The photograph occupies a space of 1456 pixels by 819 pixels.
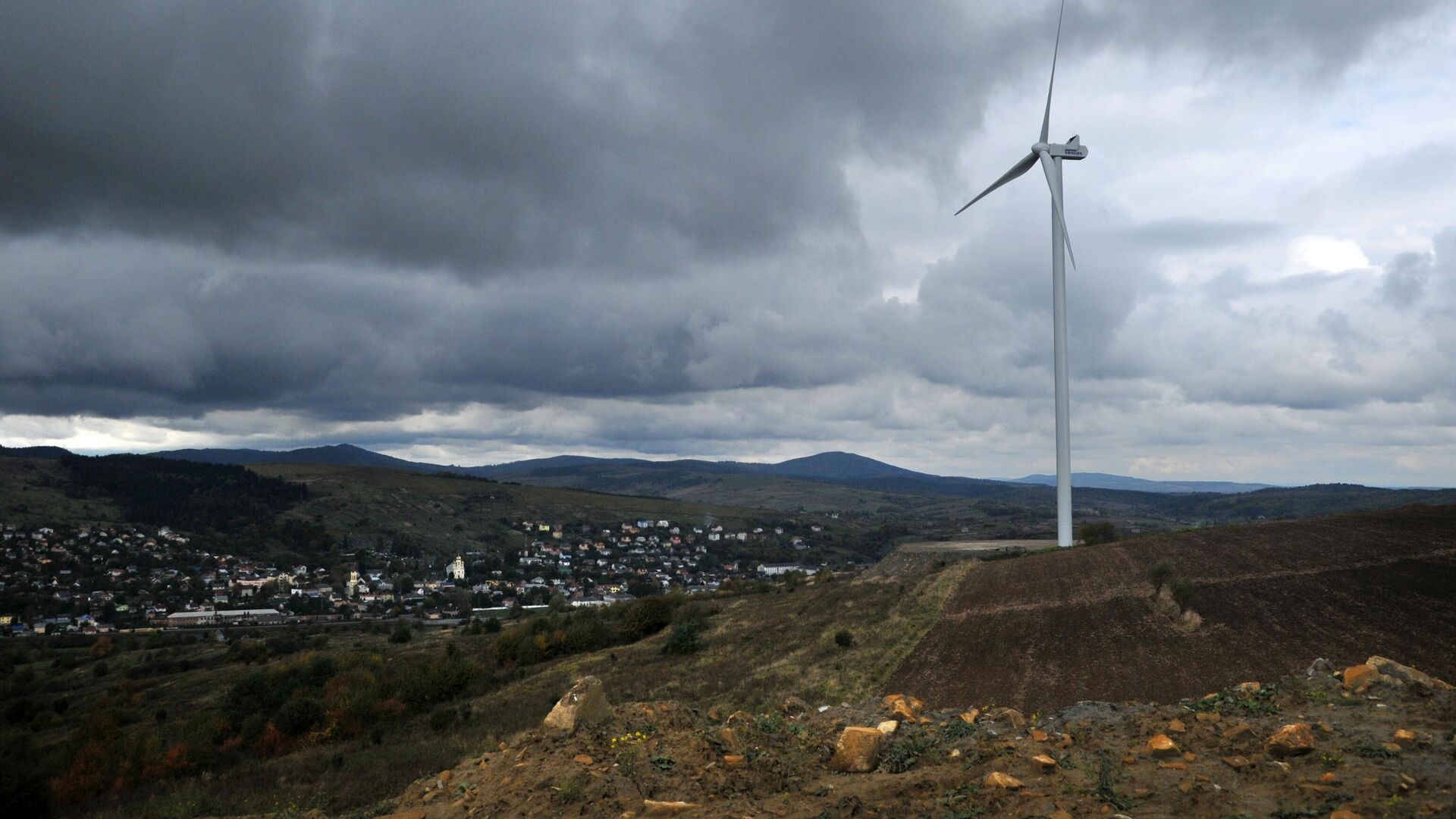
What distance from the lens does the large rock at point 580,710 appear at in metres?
18.3

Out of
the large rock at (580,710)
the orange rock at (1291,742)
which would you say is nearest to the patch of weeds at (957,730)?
the orange rock at (1291,742)

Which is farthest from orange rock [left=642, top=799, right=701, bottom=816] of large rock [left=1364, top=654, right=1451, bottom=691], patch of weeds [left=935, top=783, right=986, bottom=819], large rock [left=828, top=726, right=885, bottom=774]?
large rock [left=1364, top=654, right=1451, bottom=691]

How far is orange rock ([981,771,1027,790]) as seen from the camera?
1298 cm

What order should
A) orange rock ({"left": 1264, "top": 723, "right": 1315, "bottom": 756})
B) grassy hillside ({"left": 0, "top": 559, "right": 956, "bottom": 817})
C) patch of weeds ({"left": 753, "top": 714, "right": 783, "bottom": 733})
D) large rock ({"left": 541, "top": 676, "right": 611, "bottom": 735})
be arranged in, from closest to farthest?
orange rock ({"left": 1264, "top": 723, "right": 1315, "bottom": 756}) < large rock ({"left": 541, "top": 676, "right": 611, "bottom": 735}) < patch of weeds ({"left": 753, "top": 714, "right": 783, "bottom": 733}) < grassy hillside ({"left": 0, "top": 559, "right": 956, "bottom": 817})

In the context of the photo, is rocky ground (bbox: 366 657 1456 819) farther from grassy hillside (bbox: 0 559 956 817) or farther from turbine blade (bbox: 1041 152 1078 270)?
turbine blade (bbox: 1041 152 1078 270)

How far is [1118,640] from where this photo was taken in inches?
1453

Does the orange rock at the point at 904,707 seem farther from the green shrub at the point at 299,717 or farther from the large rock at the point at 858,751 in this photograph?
the green shrub at the point at 299,717

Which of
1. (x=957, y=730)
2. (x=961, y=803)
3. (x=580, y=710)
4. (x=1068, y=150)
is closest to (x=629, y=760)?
(x=580, y=710)

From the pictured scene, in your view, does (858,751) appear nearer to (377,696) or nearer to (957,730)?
(957,730)

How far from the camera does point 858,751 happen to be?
17.0 metres

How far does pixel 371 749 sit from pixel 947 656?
1218 inches

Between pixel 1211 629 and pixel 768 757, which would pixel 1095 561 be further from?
pixel 768 757

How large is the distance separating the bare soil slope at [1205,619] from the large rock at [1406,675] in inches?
388

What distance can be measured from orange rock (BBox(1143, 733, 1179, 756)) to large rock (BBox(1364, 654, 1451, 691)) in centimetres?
883
